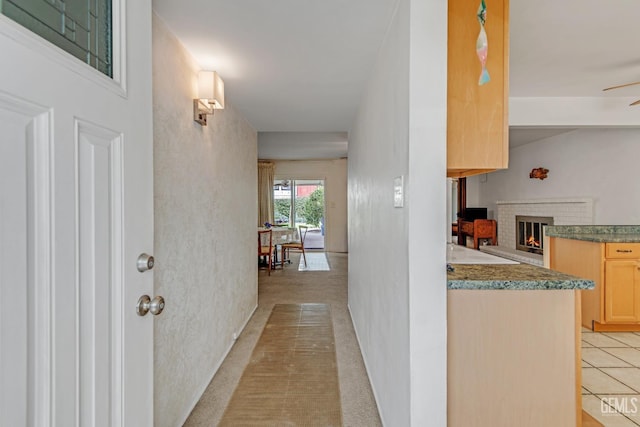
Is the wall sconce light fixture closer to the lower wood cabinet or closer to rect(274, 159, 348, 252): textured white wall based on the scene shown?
the lower wood cabinet

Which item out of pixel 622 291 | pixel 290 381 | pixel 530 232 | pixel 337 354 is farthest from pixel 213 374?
pixel 530 232

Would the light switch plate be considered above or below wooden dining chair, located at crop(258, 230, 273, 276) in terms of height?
above

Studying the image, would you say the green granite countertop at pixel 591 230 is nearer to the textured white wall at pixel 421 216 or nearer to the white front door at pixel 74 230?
the textured white wall at pixel 421 216

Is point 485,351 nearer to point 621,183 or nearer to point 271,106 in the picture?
point 271,106

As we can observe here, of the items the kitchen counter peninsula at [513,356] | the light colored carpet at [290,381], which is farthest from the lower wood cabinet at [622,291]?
the light colored carpet at [290,381]

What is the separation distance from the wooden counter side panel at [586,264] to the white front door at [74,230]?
151 inches

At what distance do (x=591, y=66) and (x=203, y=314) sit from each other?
348cm

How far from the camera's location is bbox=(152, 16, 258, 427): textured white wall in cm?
165

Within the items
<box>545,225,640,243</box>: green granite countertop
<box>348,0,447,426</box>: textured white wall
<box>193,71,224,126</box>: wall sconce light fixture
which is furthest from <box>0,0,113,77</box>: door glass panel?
<box>545,225,640,243</box>: green granite countertop

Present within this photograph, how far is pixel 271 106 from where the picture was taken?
3059 millimetres

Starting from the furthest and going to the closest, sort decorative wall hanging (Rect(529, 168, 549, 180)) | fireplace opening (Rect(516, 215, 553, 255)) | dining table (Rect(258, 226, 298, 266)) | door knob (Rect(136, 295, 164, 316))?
dining table (Rect(258, 226, 298, 266)), fireplace opening (Rect(516, 215, 553, 255)), decorative wall hanging (Rect(529, 168, 549, 180)), door knob (Rect(136, 295, 164, 316))

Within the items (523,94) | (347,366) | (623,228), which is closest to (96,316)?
(347,366)

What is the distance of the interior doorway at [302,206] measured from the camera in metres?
9.01

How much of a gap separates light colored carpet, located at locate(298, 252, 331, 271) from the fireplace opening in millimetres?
3477
